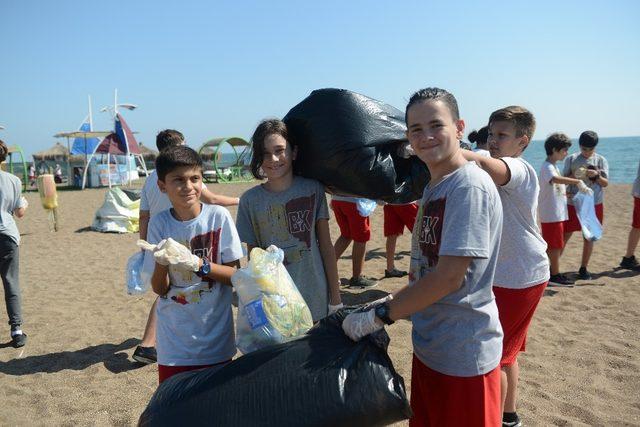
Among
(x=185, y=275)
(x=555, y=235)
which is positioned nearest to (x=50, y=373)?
(x=185, y=275)

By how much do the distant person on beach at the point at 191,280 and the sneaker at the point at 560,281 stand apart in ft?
14.8

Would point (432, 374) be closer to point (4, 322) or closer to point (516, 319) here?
point (516, 319)

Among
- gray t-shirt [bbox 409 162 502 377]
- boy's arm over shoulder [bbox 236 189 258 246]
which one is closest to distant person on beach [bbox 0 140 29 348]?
boy's arm over shoulder [bbox 236 189 258 246]

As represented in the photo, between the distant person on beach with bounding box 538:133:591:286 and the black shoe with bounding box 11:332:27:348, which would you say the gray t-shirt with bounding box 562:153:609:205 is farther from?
the black shoe with bounding box 11:332:27:348

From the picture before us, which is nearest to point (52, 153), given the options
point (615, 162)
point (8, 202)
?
point (8, 202)

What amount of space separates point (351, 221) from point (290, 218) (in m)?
3.14

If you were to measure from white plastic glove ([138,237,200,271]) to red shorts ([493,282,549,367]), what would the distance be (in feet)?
4.55

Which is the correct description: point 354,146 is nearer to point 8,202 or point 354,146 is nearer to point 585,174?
point 8,202

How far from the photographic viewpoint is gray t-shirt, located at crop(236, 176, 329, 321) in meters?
2.28

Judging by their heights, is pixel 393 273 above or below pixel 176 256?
below

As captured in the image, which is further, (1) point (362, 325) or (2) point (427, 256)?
(2) point (427, 256)

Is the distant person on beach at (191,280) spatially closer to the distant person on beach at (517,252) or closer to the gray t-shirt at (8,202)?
the distant person on beach at (517,252)

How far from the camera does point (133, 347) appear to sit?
4.20 m

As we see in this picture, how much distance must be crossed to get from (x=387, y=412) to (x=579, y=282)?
494 cm
